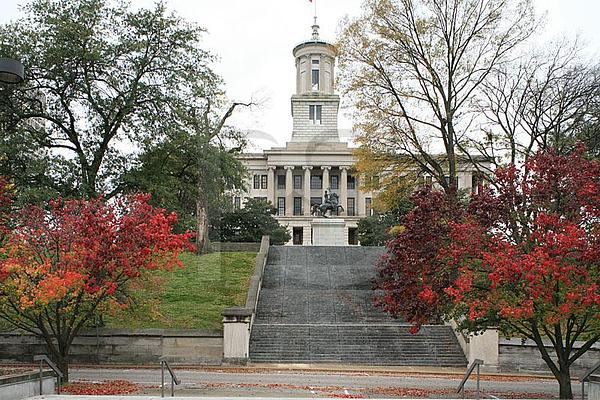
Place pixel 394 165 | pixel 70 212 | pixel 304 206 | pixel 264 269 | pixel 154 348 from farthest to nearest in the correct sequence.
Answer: pixel 304 206 < pixel 264 269 < pixel 394 165 < pixel 154 348 < pixel 70 212

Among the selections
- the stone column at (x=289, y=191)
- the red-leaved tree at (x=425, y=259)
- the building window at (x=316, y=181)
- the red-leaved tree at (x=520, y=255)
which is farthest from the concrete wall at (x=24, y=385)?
the building window at (x=316, y=181)

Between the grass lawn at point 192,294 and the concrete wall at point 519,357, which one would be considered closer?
the concrete wall at point 519,357

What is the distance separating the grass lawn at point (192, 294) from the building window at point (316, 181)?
6330 centimetres

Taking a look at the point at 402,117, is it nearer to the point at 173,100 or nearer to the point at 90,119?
the point at 173,100

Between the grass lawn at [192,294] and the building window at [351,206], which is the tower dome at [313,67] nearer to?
the building window at [351,206]

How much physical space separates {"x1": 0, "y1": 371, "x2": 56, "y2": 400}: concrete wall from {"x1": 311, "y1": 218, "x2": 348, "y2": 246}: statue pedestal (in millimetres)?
38502

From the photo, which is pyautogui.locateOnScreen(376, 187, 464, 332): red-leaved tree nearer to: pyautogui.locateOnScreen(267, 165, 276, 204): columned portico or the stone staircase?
the stone staircase

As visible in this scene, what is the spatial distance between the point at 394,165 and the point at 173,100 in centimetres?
1085

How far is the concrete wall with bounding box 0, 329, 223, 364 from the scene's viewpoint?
76.6 ft

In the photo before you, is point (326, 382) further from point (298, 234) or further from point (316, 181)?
point (316, 181)

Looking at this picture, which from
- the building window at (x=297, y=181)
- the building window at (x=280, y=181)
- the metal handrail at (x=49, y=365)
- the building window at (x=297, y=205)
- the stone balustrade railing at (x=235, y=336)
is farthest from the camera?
the building window at (x=280, y=181)

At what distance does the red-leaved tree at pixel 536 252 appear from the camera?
14.4 m

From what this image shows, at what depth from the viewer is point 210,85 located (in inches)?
1134

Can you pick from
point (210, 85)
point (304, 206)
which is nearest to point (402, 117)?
point (210, 85)
